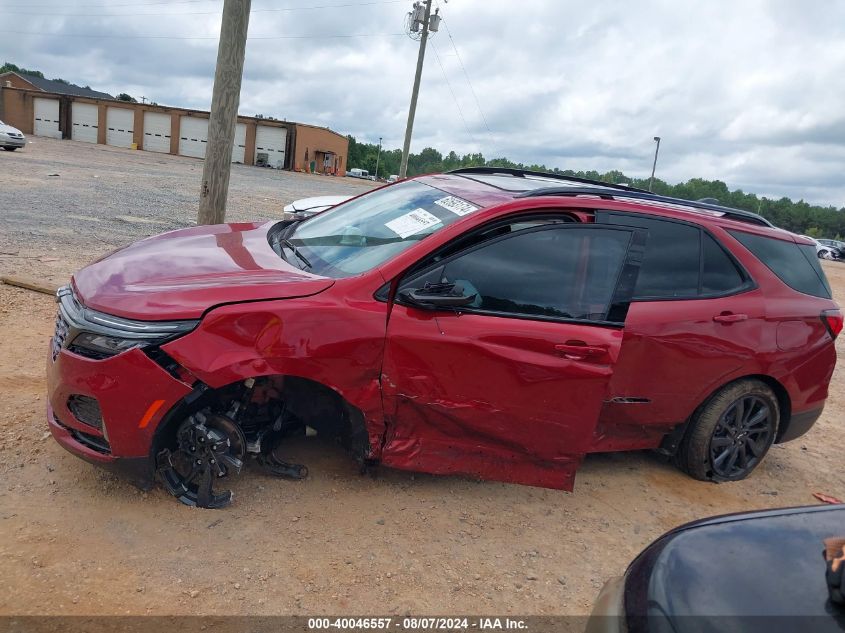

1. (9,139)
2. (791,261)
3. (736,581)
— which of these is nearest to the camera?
(736,581)

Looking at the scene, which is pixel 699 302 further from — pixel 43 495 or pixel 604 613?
pixel 43 495

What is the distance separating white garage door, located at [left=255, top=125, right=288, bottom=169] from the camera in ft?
167

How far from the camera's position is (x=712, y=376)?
4055 mm

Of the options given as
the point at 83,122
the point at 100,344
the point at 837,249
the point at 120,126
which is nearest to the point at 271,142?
the point at 120,126

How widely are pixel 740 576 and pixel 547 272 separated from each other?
79.0 inches

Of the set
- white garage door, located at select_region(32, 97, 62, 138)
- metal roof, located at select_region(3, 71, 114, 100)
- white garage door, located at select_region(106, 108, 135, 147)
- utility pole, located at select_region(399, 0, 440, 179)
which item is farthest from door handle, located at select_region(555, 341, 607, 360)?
metal roof, located at select_region(3, 71, 114, 100)

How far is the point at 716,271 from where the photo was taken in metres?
4.12

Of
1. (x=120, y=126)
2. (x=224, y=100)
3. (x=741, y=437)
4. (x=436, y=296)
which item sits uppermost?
(x=224, y=100)

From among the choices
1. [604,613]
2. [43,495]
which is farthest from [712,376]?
[43,495]

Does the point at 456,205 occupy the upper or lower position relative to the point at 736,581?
upper

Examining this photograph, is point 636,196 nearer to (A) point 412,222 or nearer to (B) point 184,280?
(A) point 412,222

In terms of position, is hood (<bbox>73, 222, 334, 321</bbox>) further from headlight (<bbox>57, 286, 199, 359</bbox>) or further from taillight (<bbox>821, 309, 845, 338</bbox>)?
taillight (<bbox>821, 309, 845, 338</bbox>)

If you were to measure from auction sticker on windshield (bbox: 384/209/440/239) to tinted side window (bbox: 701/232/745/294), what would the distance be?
176cm

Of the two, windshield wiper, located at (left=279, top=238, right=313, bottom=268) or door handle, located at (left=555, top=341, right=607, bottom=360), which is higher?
windshield wiper, located at (left=279, top=238, right=313, bottom=268)
